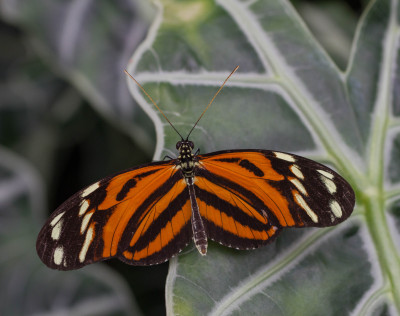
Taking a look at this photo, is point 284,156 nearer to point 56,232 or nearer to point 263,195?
point 263,195

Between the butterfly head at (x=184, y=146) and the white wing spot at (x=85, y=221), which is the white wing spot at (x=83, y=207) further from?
the butterfly head at (x=184, y=146)

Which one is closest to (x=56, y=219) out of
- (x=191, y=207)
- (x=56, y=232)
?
(x=56, y=232)

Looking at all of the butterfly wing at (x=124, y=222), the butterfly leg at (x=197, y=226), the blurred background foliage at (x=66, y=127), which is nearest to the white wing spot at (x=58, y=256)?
the butterfly wing at (x=124, y=222)

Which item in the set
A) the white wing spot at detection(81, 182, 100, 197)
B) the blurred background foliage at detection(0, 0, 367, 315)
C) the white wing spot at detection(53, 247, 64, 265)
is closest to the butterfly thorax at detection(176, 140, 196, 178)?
the white wing spot at detection(81, 182, 100, 197)

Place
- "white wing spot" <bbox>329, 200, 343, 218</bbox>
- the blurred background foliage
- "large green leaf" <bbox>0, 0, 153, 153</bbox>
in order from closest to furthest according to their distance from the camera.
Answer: "white wing spot" <bbox>329, 200, 343, 218</bbox>, "large green leaf" <bbox>0, 0, 153, 153</bbox>, the blurred background foliage

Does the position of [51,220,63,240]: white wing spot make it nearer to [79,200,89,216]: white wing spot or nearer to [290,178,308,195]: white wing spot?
[79,200,89,216]: white wing spot

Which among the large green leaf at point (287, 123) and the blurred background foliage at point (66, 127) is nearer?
the large green leaf at point (287, 123)
